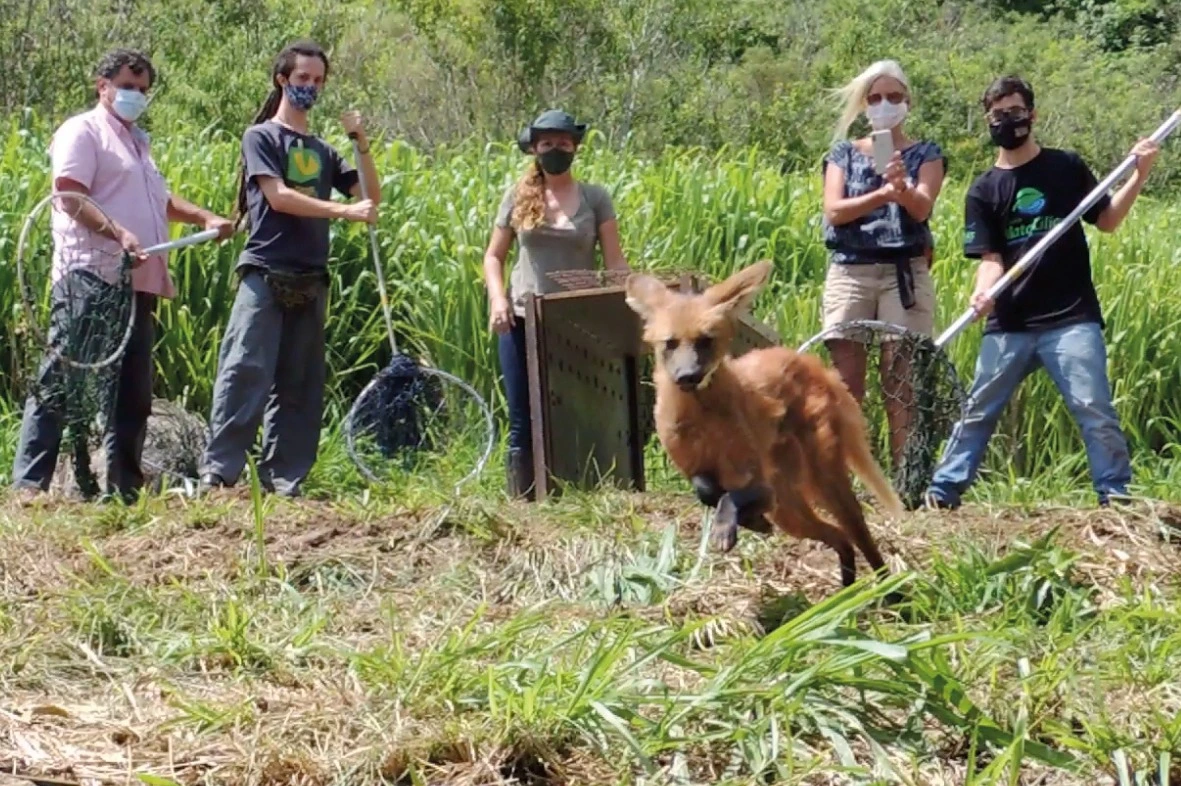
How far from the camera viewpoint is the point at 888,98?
6.71 metres

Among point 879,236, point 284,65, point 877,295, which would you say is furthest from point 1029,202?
point 284,65

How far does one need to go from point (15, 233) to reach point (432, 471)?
9.77 feet

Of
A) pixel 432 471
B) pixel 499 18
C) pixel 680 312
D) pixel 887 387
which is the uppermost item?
pixel 499 18

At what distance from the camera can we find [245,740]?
3775 millimetres

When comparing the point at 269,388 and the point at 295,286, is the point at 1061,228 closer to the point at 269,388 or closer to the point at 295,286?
the point at 295,286

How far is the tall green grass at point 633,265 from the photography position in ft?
29.3

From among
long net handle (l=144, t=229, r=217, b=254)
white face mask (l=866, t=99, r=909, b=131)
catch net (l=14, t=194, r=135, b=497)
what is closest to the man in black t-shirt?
white face mask (l=866, t=99, r=909, b=131)

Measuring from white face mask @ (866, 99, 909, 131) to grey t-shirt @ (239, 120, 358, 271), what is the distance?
2.44m

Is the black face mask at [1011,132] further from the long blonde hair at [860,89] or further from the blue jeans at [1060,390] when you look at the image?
the blue jeans at [1060,390]

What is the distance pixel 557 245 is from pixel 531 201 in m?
0.23

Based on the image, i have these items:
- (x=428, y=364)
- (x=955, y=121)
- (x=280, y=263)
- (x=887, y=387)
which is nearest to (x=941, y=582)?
(x=887, y=387)

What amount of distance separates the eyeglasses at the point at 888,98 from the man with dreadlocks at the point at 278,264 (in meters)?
2.21

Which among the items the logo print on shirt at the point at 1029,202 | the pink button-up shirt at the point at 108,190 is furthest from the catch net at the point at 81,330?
the logo print on shirt at the point at 1029,202

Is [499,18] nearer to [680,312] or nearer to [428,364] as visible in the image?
[428,364]
